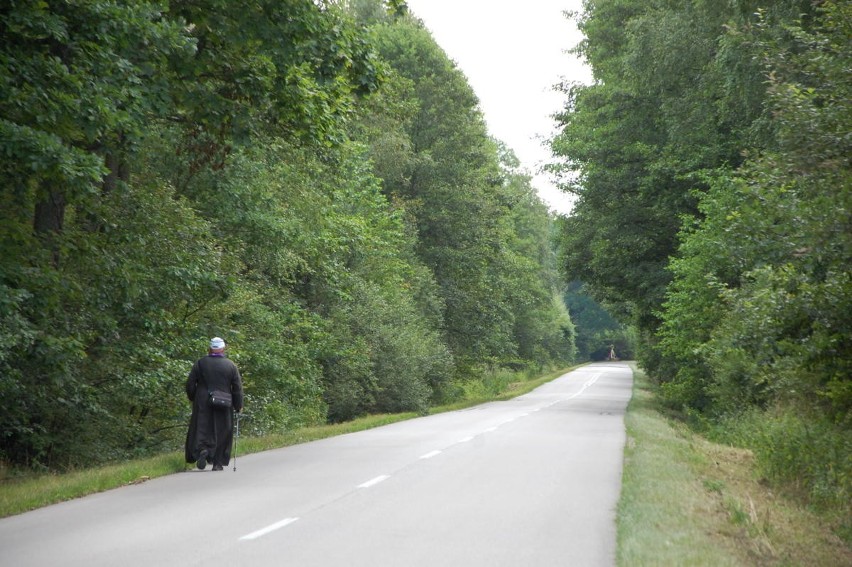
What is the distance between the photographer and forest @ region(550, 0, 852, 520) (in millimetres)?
11648

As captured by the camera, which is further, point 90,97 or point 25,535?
point 90,97

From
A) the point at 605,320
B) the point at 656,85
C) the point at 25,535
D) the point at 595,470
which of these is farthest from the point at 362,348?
the point at 605,320

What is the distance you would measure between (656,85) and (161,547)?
23.6m

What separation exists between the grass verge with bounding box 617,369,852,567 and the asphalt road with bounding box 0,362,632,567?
0.32m

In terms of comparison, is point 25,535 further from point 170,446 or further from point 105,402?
point 170,446

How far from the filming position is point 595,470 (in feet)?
45.9

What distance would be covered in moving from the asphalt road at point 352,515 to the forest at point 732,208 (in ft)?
10.1

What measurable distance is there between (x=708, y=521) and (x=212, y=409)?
22.9 ft

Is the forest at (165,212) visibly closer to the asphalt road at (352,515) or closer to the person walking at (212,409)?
the person walking at (212,409)

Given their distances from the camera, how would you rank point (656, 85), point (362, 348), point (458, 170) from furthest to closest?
point (458, 170) → point (362, 348) → point (656, 85)

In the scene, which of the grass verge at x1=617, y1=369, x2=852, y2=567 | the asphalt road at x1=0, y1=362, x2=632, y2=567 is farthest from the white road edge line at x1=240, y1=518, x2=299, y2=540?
the grass verge at x1=617, y1=369, x2=852, y2=567

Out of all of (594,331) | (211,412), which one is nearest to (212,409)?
(211,412)

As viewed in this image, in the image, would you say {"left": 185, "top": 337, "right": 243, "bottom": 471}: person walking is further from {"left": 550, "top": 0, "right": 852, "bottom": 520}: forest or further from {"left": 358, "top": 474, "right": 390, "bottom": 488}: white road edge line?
{"left": 550, "top": 0, "right": 852, "bottom": 520}: forest

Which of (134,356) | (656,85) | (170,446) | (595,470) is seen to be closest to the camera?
(595,470)
